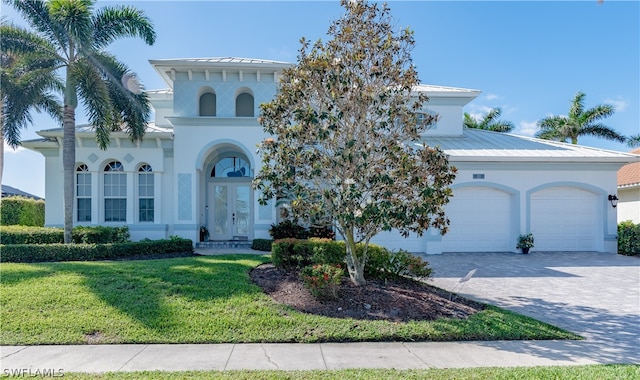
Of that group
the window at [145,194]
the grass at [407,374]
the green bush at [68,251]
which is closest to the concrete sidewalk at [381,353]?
the grass at [407,374]

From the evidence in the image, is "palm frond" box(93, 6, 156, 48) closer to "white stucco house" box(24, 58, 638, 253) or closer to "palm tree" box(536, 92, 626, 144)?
"white stucco house" box(24, 58, 638, 253)

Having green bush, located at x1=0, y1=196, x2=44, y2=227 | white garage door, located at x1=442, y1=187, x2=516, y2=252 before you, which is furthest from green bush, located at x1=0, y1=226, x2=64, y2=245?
white garage door, located at x1=442, y1=187, x2=516, y2=252

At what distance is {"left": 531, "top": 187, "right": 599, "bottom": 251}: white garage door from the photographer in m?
15.0

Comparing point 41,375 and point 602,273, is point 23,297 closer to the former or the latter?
point 41,375

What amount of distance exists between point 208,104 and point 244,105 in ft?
5.13

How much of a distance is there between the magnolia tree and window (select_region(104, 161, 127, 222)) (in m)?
10.0

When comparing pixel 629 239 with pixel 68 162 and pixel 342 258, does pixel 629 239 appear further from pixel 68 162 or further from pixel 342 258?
pixel 68 162

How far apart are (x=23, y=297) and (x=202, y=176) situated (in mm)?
9382

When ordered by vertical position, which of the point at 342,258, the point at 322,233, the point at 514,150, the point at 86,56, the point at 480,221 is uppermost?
the point at 86,56

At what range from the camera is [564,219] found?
1515 cm

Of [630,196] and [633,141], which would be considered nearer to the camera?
[630,196]

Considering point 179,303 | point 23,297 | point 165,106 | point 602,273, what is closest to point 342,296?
point 179,303

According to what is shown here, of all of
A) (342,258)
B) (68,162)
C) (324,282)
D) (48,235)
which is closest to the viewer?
(324,282)

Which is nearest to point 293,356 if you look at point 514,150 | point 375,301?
point 375,301
